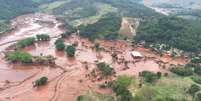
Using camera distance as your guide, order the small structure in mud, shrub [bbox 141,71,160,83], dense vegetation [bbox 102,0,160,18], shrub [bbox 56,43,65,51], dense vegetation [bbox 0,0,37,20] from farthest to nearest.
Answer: dense vegetation [bbox 0,0,37,20], dense vegetation [bbox 102,0,160,18], shrub [bbox 56,43,65,51], the small structure in mud, shrub [bbox 141,71,160,83]

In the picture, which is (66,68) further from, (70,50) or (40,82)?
(40,82)

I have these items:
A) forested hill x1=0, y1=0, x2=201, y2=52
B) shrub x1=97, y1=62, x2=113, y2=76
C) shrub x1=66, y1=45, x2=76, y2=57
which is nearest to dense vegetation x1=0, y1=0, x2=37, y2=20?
forested hill x1=0, y1=0, x2=201, y2=52

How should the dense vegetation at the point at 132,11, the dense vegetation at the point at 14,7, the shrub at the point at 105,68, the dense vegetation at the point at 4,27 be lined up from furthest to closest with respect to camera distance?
the dense vegetation at the point at 14,7 → the dense vegetation at the point at 132,11 → the dense vegetation at the point at 4,27 → the shrub at the point at 105,68

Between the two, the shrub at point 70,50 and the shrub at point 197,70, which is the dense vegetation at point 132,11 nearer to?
the shrub at point 70,50

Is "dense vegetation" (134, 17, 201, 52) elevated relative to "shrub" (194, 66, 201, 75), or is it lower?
elevated

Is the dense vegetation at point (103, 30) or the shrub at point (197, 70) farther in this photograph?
the dense vegetation at point (103, 30)

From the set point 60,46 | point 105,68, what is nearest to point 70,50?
point 60,46

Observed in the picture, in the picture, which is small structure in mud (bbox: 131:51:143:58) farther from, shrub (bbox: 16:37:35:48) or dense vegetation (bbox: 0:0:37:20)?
dense vegetation (bbox: 0:0:37:20)

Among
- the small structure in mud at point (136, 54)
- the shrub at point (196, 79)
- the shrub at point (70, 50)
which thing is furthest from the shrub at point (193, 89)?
the shrub at point (70, 50)
